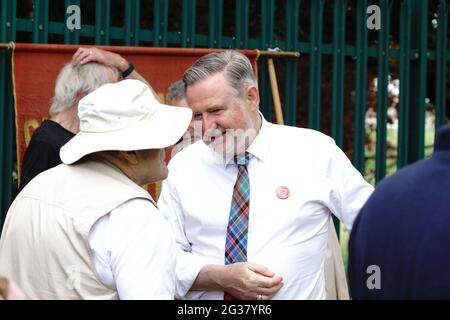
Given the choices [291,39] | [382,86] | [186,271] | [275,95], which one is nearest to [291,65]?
[291,39]

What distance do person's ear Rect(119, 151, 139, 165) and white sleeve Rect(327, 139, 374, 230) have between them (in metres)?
1.14

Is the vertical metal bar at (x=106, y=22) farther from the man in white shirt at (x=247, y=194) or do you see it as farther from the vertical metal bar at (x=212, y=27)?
the man in white shirt at (x=247, y=194)

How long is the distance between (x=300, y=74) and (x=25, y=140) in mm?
2590

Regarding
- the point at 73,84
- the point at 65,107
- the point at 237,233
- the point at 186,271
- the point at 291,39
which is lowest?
the point at 186,271

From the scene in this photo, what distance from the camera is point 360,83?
6.15 meters

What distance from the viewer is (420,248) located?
233 centimetres

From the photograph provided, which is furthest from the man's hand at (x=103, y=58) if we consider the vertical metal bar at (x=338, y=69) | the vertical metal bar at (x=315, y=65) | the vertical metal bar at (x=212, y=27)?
the vertical metal bar at (x=338, y=69)

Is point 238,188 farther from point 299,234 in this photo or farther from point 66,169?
point 66,169

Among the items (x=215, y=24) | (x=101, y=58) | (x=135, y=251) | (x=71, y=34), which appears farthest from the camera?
(x=215, y=24)

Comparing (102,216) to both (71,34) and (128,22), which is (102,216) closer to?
(71,34)

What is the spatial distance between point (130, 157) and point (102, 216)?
0.27m

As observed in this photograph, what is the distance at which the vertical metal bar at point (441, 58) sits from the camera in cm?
642

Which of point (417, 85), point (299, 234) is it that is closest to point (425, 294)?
point (299, 234)
